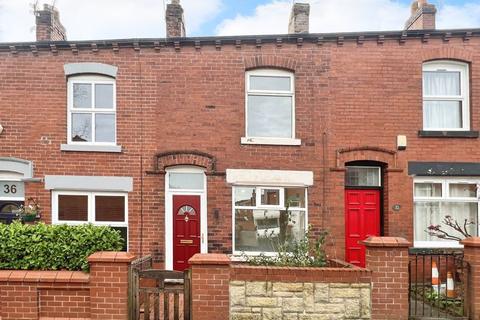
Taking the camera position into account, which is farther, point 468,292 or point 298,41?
point 298,41

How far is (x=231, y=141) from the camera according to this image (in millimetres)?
9797

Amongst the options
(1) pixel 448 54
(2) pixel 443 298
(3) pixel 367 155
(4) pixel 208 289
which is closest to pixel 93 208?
(4) pixel 208 289

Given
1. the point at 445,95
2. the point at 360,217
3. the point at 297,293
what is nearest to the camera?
the point at 297,293

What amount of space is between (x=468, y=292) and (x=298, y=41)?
6.45 metres

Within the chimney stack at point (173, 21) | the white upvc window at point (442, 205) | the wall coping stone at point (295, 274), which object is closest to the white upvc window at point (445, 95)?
the white upvc window at point (442, 205)

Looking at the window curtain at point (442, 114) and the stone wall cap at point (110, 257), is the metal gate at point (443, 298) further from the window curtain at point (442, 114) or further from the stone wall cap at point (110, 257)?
the stone wall cap at point (110, 257)

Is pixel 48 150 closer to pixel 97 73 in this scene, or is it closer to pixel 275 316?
pixel 97 73

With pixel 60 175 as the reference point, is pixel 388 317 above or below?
below

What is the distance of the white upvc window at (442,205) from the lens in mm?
9938

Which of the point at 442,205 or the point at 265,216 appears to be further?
the point at 442,205

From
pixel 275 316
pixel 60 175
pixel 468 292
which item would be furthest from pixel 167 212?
pixel 468 292

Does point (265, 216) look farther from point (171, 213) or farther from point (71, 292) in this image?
point (71, 292)

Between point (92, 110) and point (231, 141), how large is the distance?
346 centimetres

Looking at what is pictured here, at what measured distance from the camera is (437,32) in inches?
386
